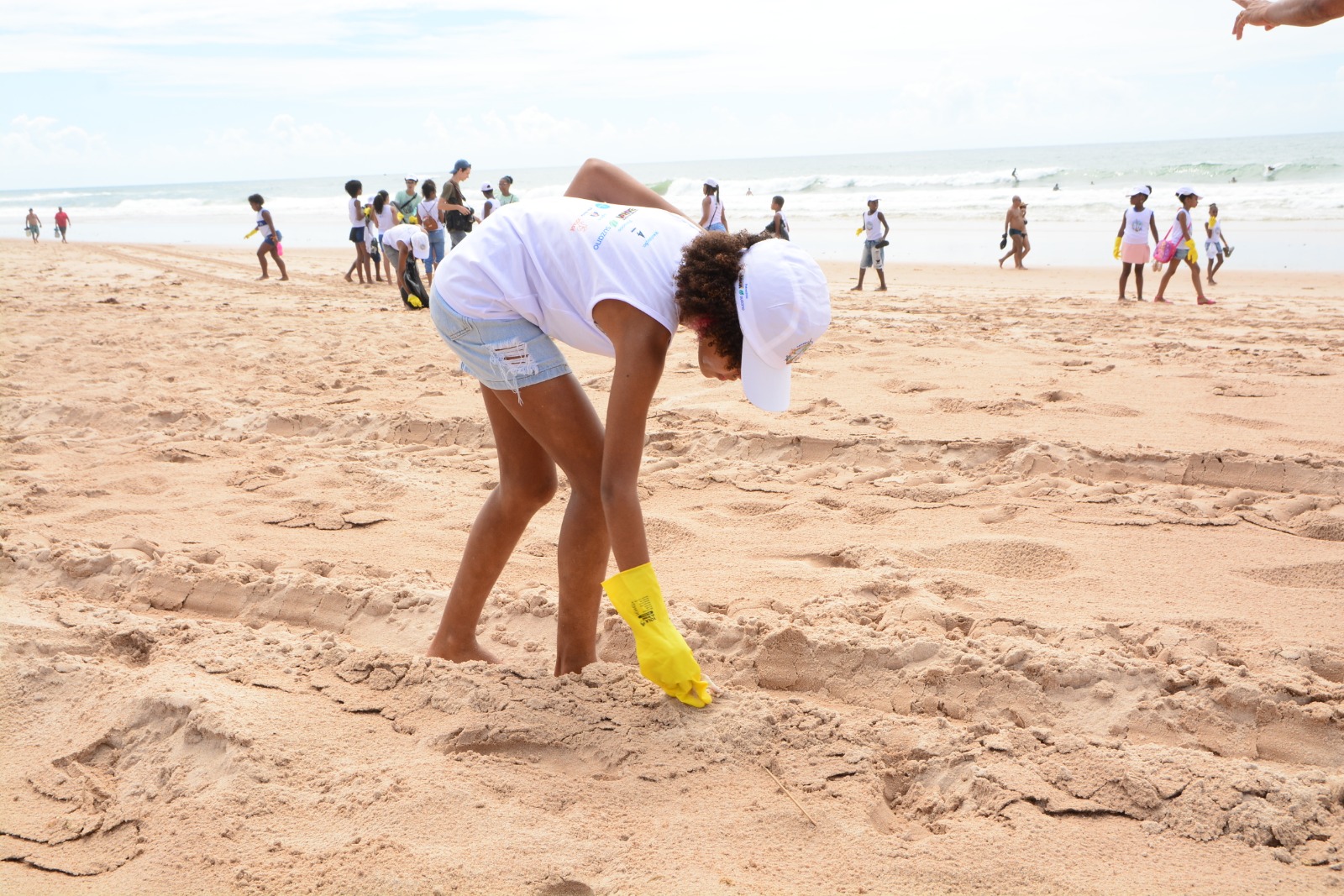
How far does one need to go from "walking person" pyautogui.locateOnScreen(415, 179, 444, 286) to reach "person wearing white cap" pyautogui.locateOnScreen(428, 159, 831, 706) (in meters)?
9.47

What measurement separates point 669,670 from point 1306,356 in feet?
19.2

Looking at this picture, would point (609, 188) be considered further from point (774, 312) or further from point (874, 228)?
point (874, 228)

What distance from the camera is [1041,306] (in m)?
9.88

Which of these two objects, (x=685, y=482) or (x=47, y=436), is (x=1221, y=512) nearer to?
(x=685, y=482)

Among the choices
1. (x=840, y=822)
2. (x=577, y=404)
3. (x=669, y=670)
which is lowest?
(x=840, y=822)

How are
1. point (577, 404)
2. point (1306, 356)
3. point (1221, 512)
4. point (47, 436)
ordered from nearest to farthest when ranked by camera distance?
1. point (577, 404)
2. point (1221, 512)
3. point (47, 436)
4. point (1306, 356)

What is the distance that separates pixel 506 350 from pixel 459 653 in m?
0.91

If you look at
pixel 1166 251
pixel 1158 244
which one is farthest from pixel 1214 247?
pixel 1166 251

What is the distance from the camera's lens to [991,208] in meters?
28.5

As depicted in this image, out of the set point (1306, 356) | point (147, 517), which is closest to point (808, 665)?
point (147, 517)

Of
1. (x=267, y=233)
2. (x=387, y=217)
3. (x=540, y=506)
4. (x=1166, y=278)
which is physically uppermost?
(x=387, y=217)

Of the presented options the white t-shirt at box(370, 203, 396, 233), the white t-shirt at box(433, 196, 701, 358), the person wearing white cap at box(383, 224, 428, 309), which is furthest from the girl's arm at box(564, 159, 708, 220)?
the white t-shirt at box(370, 203, 396, 233)

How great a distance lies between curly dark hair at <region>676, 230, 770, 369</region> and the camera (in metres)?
2.07

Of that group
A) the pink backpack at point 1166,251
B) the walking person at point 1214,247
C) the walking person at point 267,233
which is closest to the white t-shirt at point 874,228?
the pink backpack at point 1166,251
